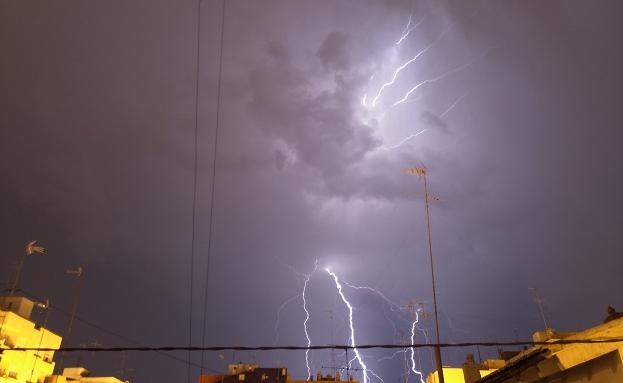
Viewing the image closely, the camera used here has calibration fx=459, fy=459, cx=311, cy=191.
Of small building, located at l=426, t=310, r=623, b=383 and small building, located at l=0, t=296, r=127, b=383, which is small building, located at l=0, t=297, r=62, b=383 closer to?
small building, located at l=0, t=296, r=127, b=383

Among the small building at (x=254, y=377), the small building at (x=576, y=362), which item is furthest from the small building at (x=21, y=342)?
the small building at (x=576, y=362)

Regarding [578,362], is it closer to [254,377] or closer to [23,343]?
[23,343]

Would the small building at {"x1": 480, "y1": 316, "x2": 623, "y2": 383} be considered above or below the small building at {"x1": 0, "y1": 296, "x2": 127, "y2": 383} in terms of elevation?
below

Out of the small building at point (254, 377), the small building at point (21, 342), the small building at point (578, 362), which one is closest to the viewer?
the small building at point (578, 362)

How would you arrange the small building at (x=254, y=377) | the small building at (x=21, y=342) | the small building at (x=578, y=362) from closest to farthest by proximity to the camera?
the small building at (x=578, y=362) → the small building at (x=21, y=342) → the small building at (x=254, y=377)

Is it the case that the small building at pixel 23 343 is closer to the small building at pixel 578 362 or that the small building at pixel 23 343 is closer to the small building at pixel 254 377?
the small building at pixel 254 377

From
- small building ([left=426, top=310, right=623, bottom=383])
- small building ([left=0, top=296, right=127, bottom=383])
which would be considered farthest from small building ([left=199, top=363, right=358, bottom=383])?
small building ([left=426, top=310, right=623, bottom=383])

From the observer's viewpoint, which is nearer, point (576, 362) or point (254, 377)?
point (576, 362)

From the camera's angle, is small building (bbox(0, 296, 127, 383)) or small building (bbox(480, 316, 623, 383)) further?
small building (bbox(0, 296, 127, 383))

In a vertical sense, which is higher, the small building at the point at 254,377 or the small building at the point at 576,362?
the small building at the point at 254,377

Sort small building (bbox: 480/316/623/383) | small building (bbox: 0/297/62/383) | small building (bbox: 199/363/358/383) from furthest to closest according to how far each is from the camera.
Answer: small building (bbox: 199/363/358/383), small building (bbox: 0/297/62/383), small building (bbox: 480/316/623/383)

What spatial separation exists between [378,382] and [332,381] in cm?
7263

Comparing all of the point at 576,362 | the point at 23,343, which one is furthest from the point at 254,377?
the point at 576,362

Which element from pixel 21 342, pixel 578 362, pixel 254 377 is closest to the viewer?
pixel 578 362
